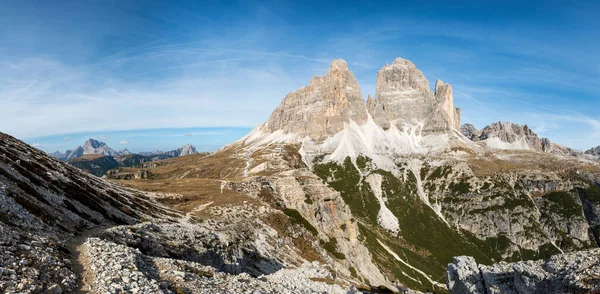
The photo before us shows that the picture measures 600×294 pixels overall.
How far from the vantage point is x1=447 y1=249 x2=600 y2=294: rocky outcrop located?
45.8 metres

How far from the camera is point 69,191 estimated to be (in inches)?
2183

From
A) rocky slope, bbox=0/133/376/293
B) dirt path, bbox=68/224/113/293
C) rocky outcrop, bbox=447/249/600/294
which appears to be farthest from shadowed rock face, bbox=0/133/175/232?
rocky outcrop, bbox=447/249/600/294

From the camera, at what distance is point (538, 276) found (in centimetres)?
5538

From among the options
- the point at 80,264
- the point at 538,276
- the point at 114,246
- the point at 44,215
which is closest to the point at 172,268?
the point at 114,246

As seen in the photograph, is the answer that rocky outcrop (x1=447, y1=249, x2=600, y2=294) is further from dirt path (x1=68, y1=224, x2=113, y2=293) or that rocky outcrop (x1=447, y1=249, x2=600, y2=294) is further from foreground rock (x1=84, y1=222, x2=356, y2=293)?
dirt path (x1=68, y1=224, x2=113, y2=293)

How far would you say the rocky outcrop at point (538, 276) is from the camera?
4581 centimetres

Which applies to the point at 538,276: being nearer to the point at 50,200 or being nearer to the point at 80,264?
the point at 80,264

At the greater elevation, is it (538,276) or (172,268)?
(172,268)

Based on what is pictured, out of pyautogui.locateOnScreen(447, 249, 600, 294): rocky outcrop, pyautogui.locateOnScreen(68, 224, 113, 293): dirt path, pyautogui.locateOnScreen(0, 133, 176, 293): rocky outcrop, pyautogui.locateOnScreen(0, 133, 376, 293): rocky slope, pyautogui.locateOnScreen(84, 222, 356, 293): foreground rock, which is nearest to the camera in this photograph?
pyautogui.locateOnScreen(0, 133, 176, 293): rocky outcrop

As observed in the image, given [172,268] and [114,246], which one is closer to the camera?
[172,268]

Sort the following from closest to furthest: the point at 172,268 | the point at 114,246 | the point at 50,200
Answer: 1. the point at 172,268
2. the point at 114,246
3. the point at 50,200

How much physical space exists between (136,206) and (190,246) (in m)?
27.3

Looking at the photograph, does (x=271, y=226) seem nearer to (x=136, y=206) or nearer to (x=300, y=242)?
(x=300, y=242)

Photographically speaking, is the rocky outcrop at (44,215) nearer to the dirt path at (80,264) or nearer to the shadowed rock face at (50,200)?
the shadowed rock face at (50,200)
